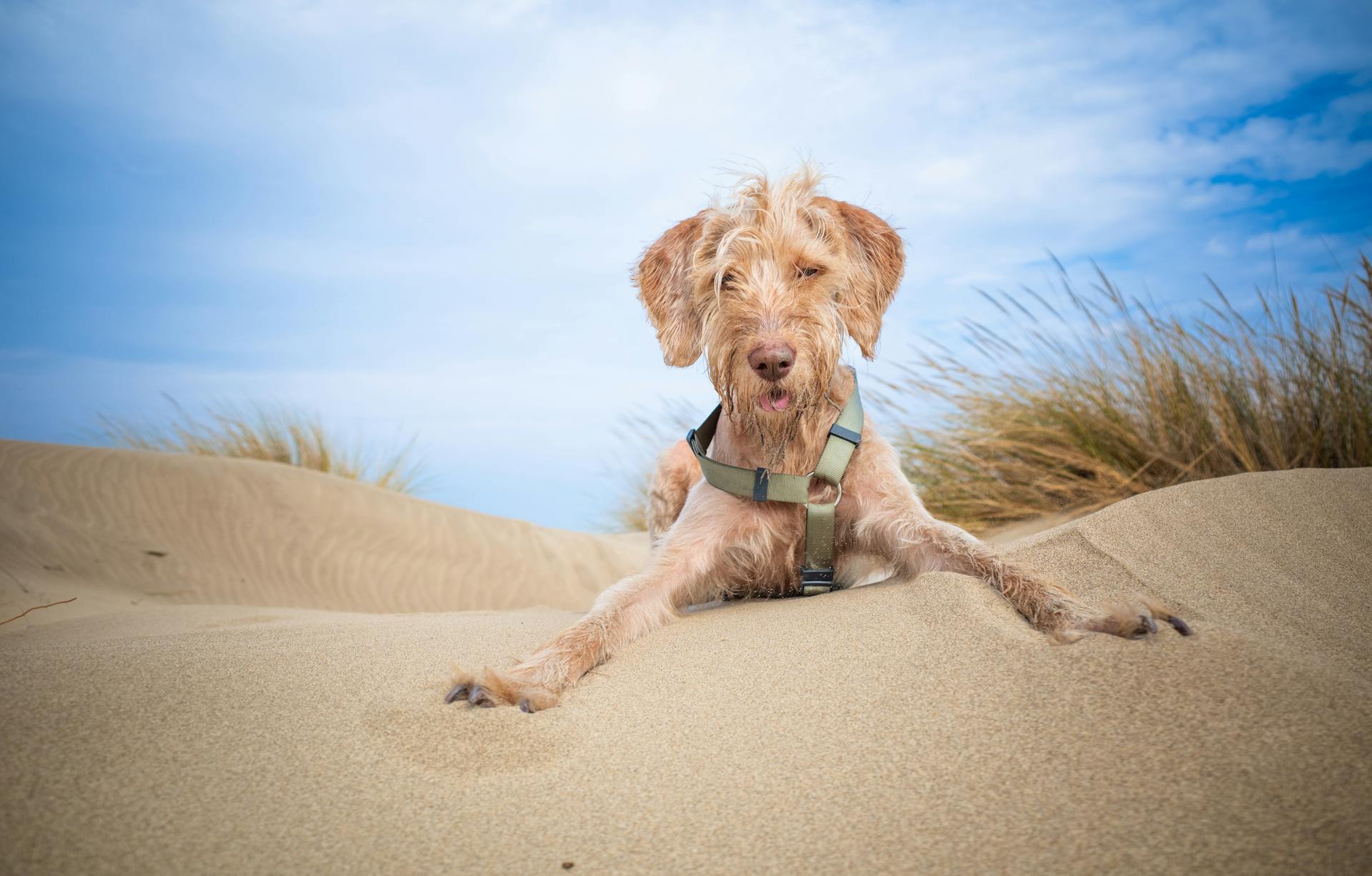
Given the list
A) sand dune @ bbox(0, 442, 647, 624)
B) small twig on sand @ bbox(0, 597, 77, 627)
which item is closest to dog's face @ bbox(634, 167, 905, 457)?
small twig on sand @ bbox(0, 597, 77, 627)

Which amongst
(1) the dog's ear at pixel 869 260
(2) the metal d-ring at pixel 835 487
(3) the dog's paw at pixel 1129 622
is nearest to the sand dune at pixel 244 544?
(2) the metal d-ring at pixel 835 487

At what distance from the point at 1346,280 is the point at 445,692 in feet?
24.1

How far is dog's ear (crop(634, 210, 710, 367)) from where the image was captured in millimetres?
3400

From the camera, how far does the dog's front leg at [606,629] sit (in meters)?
2.29

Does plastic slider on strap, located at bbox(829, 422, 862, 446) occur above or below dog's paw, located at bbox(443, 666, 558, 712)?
above

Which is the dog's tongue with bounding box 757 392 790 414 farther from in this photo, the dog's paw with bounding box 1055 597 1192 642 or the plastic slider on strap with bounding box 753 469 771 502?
the dog's paw with bounding box 1055 597 1192 642

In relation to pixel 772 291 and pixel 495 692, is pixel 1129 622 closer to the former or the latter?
pixel 772 291

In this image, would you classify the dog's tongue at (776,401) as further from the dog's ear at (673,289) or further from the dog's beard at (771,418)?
the dog's ear at (673,289)

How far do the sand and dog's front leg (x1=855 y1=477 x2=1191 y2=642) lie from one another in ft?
0.35

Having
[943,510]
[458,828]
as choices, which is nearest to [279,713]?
[458,828]

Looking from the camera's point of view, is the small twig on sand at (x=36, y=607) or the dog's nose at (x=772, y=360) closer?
the dog's nose at (x=772, y=360)

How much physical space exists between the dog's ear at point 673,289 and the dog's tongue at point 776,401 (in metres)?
0.55

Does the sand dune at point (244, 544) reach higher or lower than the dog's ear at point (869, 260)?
lower

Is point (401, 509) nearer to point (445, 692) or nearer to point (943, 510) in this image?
point (943, 510)
